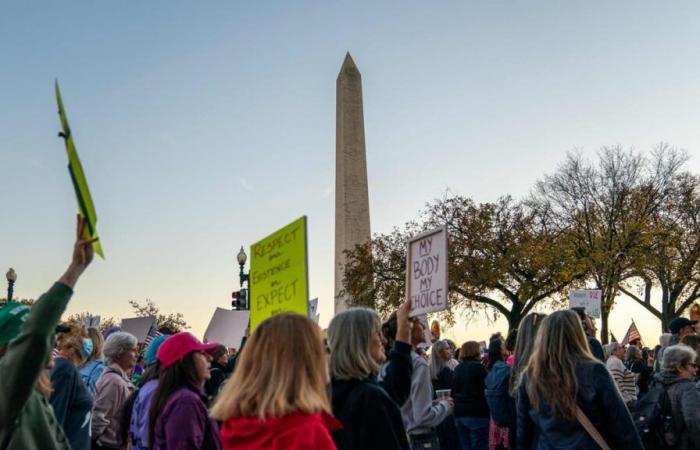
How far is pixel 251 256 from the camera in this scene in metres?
6.23

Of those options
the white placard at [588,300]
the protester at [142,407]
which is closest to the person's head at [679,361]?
the protester at [142,407]

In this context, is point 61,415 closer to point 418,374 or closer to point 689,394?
point 418,374

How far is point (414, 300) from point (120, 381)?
2.89 meters

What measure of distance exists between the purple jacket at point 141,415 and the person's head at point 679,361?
4070 millimetres

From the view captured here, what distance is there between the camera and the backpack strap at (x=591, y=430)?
4.58 metres

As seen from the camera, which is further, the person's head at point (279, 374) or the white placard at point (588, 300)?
the white placard at point (588, 300)

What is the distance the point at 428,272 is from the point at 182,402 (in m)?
1.81

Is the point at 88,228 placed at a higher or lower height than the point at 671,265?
lower

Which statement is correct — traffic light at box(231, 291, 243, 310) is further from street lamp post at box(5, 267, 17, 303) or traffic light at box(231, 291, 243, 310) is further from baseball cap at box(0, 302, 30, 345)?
baseball cap at box(0, 302, 30, 345)

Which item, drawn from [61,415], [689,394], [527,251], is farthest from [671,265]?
[61,415]

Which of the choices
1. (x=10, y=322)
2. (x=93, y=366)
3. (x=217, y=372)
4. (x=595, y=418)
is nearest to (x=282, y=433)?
(x=10, y=322)

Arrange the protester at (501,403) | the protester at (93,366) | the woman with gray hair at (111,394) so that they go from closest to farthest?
1. the woman with gray hair at (111,394)
2. the protester at (93,366)
3. the protester at (501,403)

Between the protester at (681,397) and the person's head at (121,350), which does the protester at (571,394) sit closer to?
the protester at (681,397)

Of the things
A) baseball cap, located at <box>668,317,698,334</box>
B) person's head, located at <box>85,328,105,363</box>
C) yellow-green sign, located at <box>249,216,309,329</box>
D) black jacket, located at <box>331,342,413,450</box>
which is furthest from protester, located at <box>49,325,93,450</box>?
baseball cap, located at <box>668,317,698,334</box>
